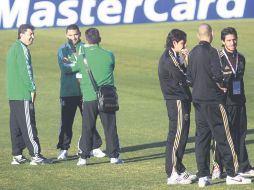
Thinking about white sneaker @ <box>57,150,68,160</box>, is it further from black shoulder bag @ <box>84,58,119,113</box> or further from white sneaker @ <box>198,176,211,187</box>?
white sneaker @ <box>198,176,211,187</box>

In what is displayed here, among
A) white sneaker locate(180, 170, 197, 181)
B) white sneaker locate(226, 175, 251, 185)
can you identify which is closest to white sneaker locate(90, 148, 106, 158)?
white sneaker locate(180, 170, 197, 181)

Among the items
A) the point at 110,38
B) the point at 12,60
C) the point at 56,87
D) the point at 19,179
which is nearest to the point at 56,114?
the point at 56,87

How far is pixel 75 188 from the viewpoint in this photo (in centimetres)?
1167

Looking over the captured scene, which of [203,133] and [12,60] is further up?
[12,60]

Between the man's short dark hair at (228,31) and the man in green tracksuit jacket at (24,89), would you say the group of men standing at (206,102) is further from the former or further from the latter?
→ the man in green tracksuit jacket at (24,89)

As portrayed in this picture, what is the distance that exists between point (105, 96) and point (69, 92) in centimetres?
141

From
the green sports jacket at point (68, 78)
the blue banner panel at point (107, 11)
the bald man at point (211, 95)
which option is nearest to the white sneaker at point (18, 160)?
the green sports jacket at point (68, 78)

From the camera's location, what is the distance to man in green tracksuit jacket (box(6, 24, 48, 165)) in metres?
13.7

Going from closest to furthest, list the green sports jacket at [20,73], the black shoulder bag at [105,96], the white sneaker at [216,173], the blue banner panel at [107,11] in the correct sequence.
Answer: the white sneaker at [216,173] < the black shoulder bag at [105,96] < the green sports jacket at [20,73] < the blue banner panel at [107,11]

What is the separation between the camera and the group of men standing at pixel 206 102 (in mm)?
11562

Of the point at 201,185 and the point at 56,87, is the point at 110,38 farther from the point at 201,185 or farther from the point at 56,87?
the point at 201,185

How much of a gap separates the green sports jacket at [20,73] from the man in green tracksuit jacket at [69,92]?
3.09ft

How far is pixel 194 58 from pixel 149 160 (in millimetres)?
2941

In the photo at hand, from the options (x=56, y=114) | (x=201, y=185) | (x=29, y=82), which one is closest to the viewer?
(x=201, y=185)
